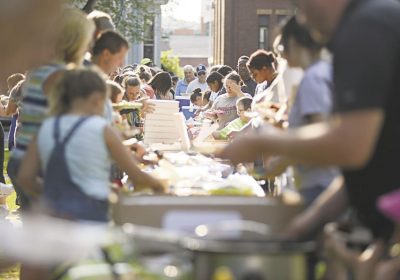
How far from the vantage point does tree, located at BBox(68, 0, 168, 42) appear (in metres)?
37.9

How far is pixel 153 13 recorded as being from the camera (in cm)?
4350

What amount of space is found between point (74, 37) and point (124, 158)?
90 cm

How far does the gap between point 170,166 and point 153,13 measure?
3683cm

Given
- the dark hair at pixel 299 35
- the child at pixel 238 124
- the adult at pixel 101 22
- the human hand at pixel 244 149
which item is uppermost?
the adult at pixel 101 22

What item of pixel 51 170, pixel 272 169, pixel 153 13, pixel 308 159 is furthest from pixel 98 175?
pixel 153 13

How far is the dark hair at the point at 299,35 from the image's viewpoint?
5449mm

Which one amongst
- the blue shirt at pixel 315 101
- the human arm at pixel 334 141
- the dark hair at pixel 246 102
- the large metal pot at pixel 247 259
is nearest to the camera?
the large metal pot at pixel 247 259

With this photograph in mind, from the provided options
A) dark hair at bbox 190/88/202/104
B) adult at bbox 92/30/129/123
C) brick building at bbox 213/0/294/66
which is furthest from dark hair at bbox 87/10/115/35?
brick building at bbox 213/0/294/66

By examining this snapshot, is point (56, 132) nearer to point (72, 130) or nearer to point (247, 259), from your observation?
point (72, 130)

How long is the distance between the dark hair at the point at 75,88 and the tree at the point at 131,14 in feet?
101

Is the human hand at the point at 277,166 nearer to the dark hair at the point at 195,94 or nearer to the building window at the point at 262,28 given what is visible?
the dark hair at the point at 195,94

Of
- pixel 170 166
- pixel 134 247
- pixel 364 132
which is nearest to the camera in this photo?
pixel 134 247

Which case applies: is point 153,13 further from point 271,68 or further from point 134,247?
point 134,247

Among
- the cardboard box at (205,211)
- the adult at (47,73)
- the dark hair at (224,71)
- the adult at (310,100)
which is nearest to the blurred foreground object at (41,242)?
the cardboard box at (205,211)
